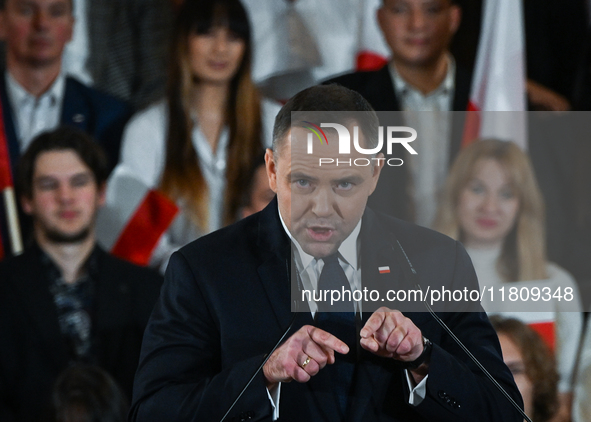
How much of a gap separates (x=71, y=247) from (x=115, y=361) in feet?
1.82

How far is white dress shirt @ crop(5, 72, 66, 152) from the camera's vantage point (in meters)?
3.21

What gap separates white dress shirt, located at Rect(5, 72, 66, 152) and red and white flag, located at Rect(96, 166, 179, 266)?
393mm

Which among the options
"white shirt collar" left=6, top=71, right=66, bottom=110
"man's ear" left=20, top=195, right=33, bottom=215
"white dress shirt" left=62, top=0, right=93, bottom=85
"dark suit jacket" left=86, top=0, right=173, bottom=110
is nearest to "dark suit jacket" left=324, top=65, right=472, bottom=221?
"dark suit jacket" left=86, top=0, right=173, bottom=110

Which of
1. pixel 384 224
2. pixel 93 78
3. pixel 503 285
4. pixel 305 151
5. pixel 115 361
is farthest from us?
pixel 93 78

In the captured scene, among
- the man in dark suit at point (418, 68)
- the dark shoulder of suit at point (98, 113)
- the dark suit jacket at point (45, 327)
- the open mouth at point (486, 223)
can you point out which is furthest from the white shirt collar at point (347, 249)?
the dark shoulder of suit at point (98, 113)

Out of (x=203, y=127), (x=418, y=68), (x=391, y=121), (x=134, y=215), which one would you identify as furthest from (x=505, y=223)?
(x=134, y=215)

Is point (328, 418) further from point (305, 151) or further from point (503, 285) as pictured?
point (503, 285)

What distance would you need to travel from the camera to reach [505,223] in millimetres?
2371

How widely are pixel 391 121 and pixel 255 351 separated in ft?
2.65

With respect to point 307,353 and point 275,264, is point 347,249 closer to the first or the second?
point 275,264

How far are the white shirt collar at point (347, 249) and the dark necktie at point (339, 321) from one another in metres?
0.03

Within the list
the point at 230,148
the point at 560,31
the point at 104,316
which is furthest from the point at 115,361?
the point at 560,31

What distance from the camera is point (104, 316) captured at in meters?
3.08

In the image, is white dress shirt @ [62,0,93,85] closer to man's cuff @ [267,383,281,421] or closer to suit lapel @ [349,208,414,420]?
suit lapel @ [349,208,414,420]
